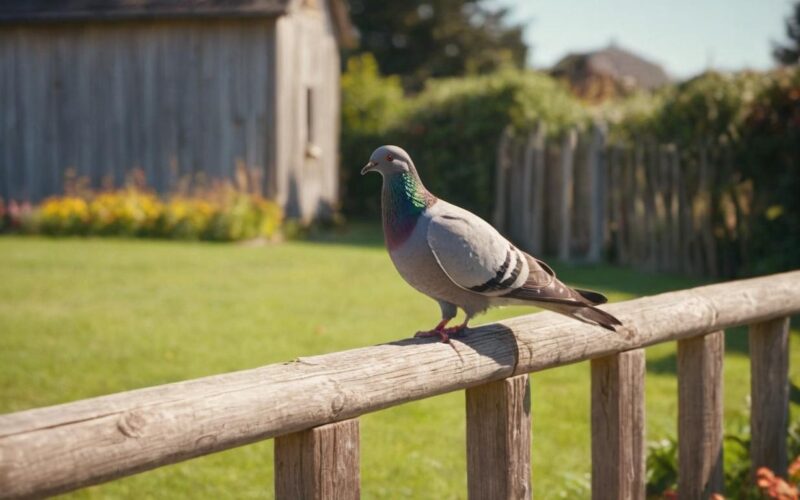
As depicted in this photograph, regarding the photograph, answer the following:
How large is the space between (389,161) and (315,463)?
96cm

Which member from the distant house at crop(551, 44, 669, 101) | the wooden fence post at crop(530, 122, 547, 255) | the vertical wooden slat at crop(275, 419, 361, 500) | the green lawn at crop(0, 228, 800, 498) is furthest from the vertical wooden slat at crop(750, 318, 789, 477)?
the distant house at crop(551, 44, 669, 101)

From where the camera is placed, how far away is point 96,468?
1734 millimetres

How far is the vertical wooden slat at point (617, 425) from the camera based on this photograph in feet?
9.85

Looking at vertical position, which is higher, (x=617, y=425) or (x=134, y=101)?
(x=134, y=101)

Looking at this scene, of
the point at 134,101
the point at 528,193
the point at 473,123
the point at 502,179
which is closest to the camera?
the point at 528,193

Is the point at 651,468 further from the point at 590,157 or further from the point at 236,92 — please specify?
the point at 236,92

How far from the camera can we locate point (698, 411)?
334 cm

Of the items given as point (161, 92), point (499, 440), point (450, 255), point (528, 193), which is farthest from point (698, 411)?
point (161, 92)

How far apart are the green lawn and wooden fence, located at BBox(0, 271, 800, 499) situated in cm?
122

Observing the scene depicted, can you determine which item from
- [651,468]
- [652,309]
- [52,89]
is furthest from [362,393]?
[52,89]

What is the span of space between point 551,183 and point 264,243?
467 cm

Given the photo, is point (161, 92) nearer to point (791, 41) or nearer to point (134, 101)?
point (134, 101)

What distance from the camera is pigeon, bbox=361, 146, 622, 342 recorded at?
265cm

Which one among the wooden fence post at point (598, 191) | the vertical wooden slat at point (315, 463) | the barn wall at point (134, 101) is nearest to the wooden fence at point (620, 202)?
the wooden fence post at point (598, 191)
